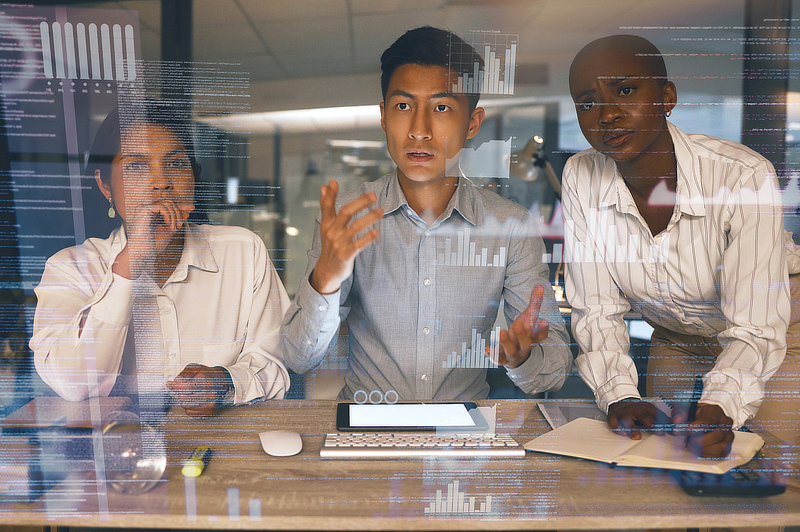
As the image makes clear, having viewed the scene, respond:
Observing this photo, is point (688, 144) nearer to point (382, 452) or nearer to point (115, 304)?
point (382, 452)

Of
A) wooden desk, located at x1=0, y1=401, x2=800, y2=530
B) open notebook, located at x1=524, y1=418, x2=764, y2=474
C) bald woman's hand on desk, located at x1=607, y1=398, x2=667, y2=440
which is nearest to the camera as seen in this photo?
wooden desk, located at x1=0, y1=401, x2=800, y2=530

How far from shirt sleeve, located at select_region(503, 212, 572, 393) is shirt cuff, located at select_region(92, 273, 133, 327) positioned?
881 millimetres

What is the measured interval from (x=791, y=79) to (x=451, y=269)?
874 mm

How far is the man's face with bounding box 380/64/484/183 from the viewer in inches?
43.2

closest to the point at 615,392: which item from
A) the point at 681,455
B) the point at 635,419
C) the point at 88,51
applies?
the point at 635,419

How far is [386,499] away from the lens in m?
0.85

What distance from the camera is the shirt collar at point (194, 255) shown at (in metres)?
1.11

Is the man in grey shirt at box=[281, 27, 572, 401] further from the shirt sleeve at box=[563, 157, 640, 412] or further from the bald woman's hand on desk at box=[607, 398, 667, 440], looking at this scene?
the bald woman's hand on desk at box=[607, 398, 667, 440]

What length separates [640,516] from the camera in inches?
31.9

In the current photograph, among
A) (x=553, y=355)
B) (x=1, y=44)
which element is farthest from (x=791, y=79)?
(x=1, y=44)

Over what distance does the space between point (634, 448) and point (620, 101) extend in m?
0.74

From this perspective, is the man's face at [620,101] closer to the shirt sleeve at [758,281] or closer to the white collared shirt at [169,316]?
the shirt sleeve at [758,281]

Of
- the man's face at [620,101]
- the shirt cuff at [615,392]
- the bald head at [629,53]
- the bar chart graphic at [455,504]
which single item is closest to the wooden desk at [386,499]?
the bar chart graphic at [455,504]

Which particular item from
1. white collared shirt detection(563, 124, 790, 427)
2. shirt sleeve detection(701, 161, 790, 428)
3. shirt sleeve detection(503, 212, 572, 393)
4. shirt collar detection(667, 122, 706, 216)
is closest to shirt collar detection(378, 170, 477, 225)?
shirt sleeve detection(503, 212, 572, 393)
